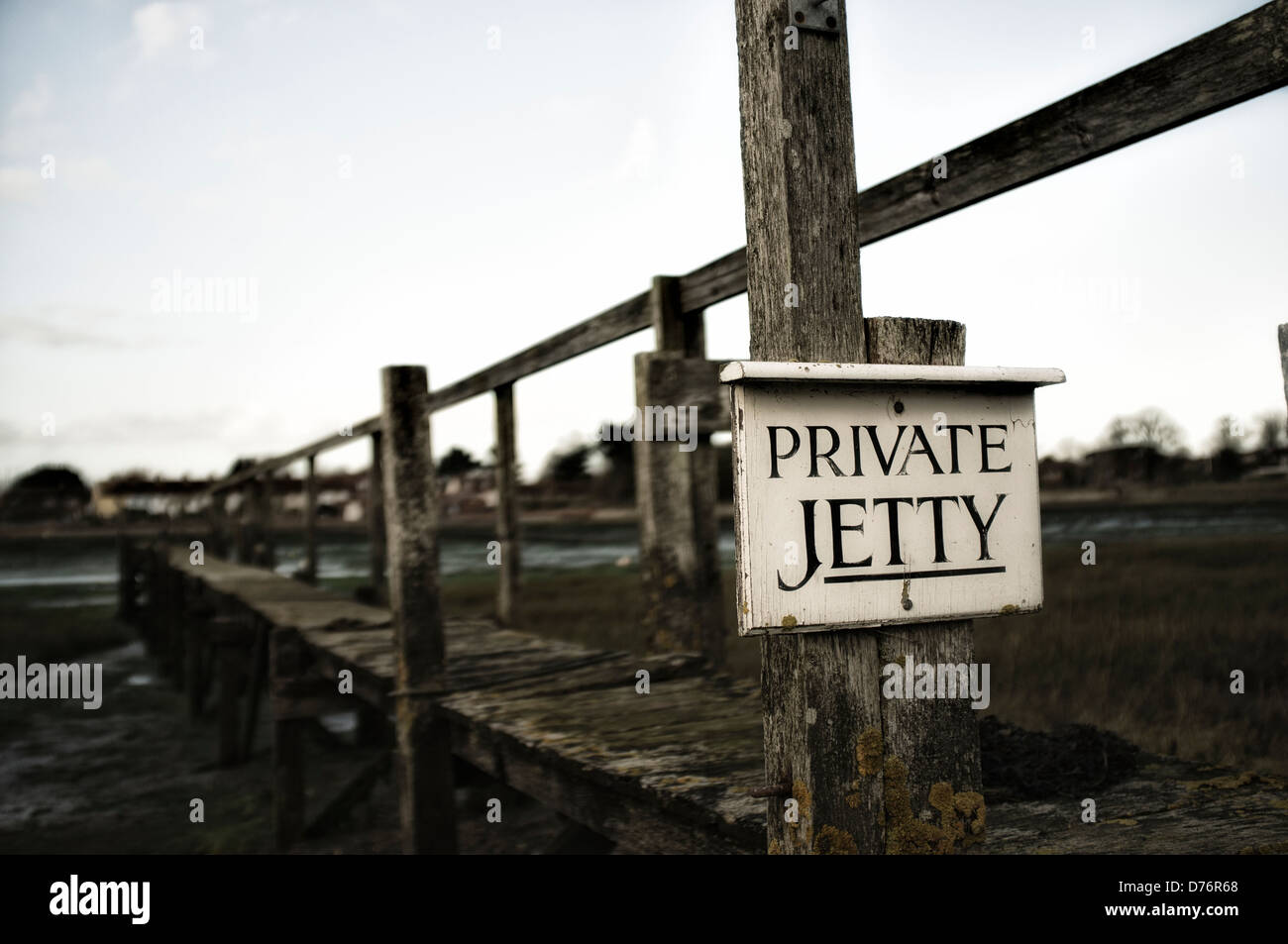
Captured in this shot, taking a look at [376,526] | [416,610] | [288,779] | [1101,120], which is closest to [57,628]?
[376,526]

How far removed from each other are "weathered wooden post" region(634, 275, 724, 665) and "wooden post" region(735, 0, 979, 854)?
6.76 ft

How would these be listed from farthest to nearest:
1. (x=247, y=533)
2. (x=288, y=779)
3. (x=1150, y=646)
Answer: (x=247, y=533) < (x=1150, y=646) < (x=288, y=779)

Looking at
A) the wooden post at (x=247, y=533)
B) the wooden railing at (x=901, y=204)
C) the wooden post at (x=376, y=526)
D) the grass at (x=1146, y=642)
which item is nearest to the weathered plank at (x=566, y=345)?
the wooden railing at (x=901, y=204)

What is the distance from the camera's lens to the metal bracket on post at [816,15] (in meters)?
1.85

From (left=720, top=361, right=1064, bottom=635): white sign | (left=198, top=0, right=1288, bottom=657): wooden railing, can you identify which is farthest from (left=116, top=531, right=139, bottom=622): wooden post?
(left=720, top=361, right=1064, bottom=635): white sign

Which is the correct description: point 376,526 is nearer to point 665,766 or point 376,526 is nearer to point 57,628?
point 665,766

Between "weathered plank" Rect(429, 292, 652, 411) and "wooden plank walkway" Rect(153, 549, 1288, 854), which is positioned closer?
"wooden plank walkway" Rect(153, 549, 1288, 854)

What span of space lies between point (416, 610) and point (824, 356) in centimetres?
344

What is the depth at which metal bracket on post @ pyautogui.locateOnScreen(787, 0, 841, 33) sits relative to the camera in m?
1.85

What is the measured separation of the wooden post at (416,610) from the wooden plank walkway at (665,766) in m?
0.14

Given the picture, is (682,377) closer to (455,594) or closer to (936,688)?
(936,688)

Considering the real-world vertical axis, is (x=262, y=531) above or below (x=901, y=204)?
below

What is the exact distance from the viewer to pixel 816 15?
186cm

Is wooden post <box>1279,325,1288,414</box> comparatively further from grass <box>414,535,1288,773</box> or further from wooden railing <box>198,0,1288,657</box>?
grass <box>414,535,1288,773</box>
